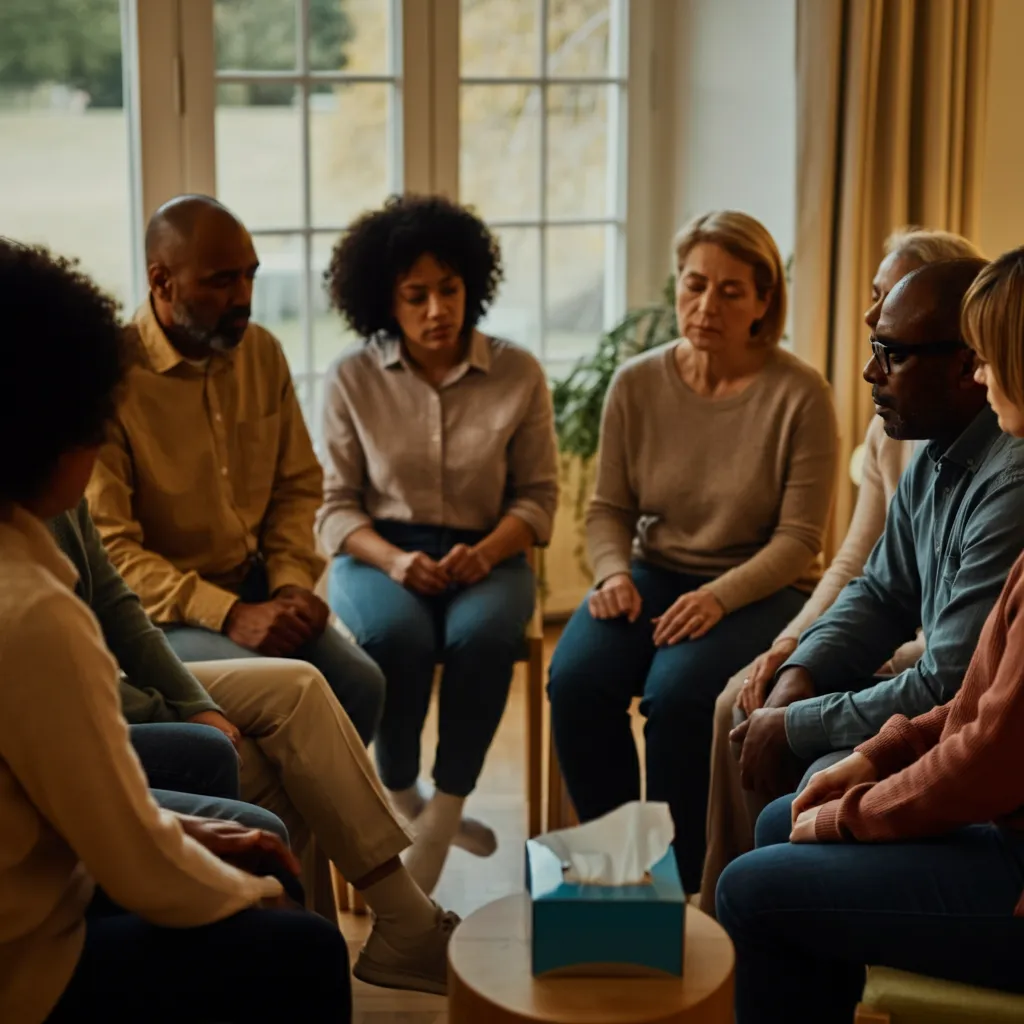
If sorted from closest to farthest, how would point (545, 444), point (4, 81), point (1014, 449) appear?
point (1014, 449)
point (545, 444)
point (4, 81)

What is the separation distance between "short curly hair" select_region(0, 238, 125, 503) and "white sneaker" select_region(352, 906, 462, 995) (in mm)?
1074

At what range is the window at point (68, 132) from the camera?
3.54 meters

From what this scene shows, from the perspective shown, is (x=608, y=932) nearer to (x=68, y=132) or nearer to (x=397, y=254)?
(x=397, y=254)

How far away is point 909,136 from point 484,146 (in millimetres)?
1120

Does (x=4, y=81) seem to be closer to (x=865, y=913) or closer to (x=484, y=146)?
(x=484, y=146)

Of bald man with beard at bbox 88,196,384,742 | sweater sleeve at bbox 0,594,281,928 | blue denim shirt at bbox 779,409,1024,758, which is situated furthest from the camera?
bald man with beard at bbox 88,196,384,742

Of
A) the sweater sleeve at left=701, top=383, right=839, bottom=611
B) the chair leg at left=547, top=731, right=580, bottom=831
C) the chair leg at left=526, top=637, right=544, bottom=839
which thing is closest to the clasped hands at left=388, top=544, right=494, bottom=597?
the chair leg at left=526, top=637, right=544, bottom=839

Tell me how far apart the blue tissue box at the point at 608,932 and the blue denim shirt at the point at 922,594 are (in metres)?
0.66

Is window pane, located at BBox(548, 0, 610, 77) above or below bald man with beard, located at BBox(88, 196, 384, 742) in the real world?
above

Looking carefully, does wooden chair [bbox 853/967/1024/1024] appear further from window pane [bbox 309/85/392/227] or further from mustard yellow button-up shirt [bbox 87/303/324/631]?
window pane [bbox 309/85/392/227]

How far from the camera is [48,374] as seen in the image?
1.47 m

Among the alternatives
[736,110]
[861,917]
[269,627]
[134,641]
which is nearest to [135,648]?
[134,641]

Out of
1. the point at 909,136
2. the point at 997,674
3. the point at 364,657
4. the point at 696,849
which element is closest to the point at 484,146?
the point at 909,136

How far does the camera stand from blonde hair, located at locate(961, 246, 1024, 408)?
1740mm
